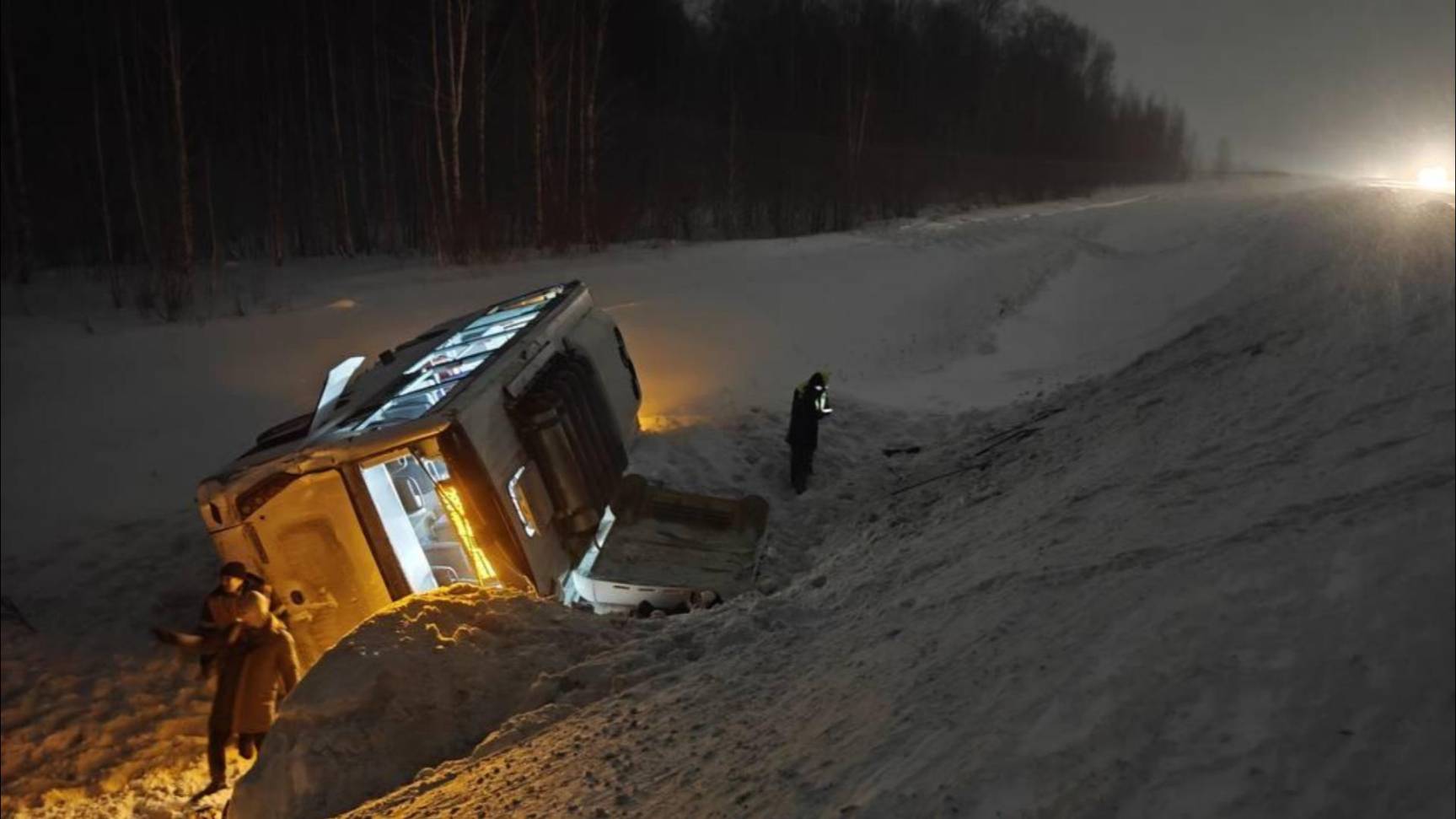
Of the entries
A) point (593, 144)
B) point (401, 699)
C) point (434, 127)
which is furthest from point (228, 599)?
point (434, 127)

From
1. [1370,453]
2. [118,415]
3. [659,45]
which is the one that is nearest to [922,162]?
[659,45]

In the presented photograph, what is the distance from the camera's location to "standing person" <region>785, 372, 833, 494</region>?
9.25 m

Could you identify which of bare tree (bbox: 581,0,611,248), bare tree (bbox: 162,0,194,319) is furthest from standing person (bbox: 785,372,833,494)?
bare tree (bbox: 581,0,611,248)

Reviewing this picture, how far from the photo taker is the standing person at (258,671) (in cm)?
583

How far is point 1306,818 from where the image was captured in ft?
7.58

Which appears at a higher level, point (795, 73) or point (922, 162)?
point (795, 73)

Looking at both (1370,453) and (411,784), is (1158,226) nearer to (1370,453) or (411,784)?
(1370,453)

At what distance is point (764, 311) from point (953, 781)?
1362cm

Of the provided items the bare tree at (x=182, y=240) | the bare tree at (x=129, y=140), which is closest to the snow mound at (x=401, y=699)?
the bare tree at (x=182, y=240)

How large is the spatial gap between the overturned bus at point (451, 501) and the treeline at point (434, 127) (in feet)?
42.8

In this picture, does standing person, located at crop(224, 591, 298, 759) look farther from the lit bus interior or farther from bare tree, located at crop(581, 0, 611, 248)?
bare tree, located at crop(581, 0, 611, 248)

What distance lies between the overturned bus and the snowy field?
71 cm

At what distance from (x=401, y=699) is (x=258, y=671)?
1909 mm

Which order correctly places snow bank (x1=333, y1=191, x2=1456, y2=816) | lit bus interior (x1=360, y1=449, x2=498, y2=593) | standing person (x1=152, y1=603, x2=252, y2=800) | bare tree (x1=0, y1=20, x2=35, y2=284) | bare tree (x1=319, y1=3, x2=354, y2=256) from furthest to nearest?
bare tree (x1=319, y1=3, x2=354, y2=256)
bare tree (x1=0, y1=20, x2=35, y2=284)
lit bus interior (x1=360, y1=449, x2=498, y2=593)
standing person (x1=152, y1=603, x2=252, y2=800)
snow bank (x1=333, y1=191, x2=1456, y2=816)
